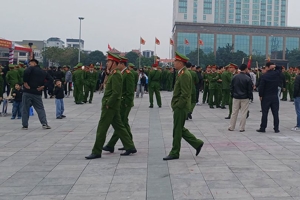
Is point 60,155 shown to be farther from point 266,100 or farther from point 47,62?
point 47,62

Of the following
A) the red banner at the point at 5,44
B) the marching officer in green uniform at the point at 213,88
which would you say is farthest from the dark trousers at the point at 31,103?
the red banner at the point at 5,44

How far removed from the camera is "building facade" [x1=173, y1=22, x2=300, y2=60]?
91.7 meters

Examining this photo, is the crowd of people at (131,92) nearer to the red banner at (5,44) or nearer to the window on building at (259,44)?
the red banner at (5,44)

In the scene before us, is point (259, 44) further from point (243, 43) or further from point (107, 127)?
point (107, 127)

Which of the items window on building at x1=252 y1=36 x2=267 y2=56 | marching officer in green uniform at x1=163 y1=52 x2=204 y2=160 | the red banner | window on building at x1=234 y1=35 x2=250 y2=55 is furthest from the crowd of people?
window on building at x1=252 y1=36 x2=267 y2=56

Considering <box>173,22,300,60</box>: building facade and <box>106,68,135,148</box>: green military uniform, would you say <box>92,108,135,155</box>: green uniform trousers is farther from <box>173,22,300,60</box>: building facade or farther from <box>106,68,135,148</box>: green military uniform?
<box>173,22,300,60</box>: building facade

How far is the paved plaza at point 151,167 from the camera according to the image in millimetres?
5625

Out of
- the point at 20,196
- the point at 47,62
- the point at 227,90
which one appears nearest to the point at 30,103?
the point at 20,196

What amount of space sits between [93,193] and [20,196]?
92 centimetres

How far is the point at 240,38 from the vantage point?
306 ft

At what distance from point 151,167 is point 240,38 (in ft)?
294

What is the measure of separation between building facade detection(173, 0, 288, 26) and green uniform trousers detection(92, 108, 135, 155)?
115 m

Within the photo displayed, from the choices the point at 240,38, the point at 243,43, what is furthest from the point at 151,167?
the point at 243,43

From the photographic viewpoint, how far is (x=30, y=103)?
11.1 m
